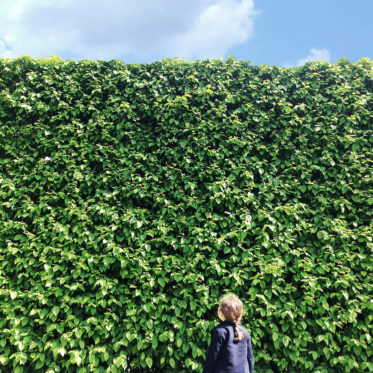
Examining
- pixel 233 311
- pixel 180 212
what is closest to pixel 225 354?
pixel 233 311

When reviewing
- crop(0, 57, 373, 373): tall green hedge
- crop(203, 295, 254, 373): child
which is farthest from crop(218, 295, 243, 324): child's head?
crop(0, 57, 373, 373): tall green hedge

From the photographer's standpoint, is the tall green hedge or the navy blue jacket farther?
the tall green hedge

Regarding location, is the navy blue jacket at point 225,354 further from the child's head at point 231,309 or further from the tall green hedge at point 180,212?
the tall green hedge at point 180,212

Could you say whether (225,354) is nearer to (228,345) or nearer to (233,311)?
(228,345)

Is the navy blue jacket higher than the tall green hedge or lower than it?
lower

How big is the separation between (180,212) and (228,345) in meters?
2.10

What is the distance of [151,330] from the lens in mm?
3867

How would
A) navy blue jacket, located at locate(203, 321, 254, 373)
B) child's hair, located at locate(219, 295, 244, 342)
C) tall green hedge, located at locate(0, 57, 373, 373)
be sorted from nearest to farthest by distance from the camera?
navy blue jacket, located at locate(203, 321, 254, 373)
child's hair, located at locate(219, 295, 244, 342)
tall green hedge, located at locate(0, 57, 373, 373)

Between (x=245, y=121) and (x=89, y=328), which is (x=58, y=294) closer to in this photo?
(x=89, y=328)

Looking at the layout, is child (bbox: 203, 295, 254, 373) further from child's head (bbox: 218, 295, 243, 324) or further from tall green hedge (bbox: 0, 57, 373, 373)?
tall green hedge (bbox: 0, 57, 373, 373)

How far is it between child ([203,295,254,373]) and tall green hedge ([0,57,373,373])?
1.16 metres

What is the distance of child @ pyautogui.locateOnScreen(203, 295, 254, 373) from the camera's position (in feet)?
8.65

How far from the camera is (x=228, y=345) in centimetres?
266

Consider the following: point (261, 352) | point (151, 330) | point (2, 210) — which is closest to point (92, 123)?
point (2, 210)
